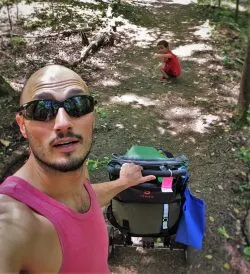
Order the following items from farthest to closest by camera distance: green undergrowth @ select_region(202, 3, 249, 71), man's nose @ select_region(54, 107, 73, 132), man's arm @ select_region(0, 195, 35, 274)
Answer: green undergrowth @ select_region(202, 3, 249, 71)
man's nose @ select_region(54, 107, 73, 132)
man's arm @ select_region(0, 195, 35, 274)

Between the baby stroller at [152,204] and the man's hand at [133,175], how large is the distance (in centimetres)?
11

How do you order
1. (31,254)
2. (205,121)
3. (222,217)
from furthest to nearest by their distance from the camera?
(205,121), (222,217), (31,254)

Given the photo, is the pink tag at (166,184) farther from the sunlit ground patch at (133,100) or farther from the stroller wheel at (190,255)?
the sunlit ground patch at (133,100)

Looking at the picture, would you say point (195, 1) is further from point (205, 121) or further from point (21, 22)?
point (205, 121)

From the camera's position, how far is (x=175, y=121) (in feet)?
23.7

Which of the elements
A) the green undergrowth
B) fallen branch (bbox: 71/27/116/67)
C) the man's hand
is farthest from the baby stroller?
the green undergrowth

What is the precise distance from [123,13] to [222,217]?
10.2 metres

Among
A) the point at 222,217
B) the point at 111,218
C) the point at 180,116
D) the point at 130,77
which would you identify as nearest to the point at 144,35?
the point at 130,77

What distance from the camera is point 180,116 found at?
24.3 ft

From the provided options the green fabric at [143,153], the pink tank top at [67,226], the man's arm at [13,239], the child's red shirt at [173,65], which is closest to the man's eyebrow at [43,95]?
the pink tank top at [67,226]

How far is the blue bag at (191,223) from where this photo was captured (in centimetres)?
381

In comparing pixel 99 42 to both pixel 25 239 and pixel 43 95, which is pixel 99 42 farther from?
pixel 25 239

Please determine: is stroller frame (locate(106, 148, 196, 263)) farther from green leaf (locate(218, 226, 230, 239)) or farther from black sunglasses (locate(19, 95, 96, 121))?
black sunglasses (locate(19, 95, 96, 121))

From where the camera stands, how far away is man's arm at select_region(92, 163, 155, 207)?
2691 millimetres
